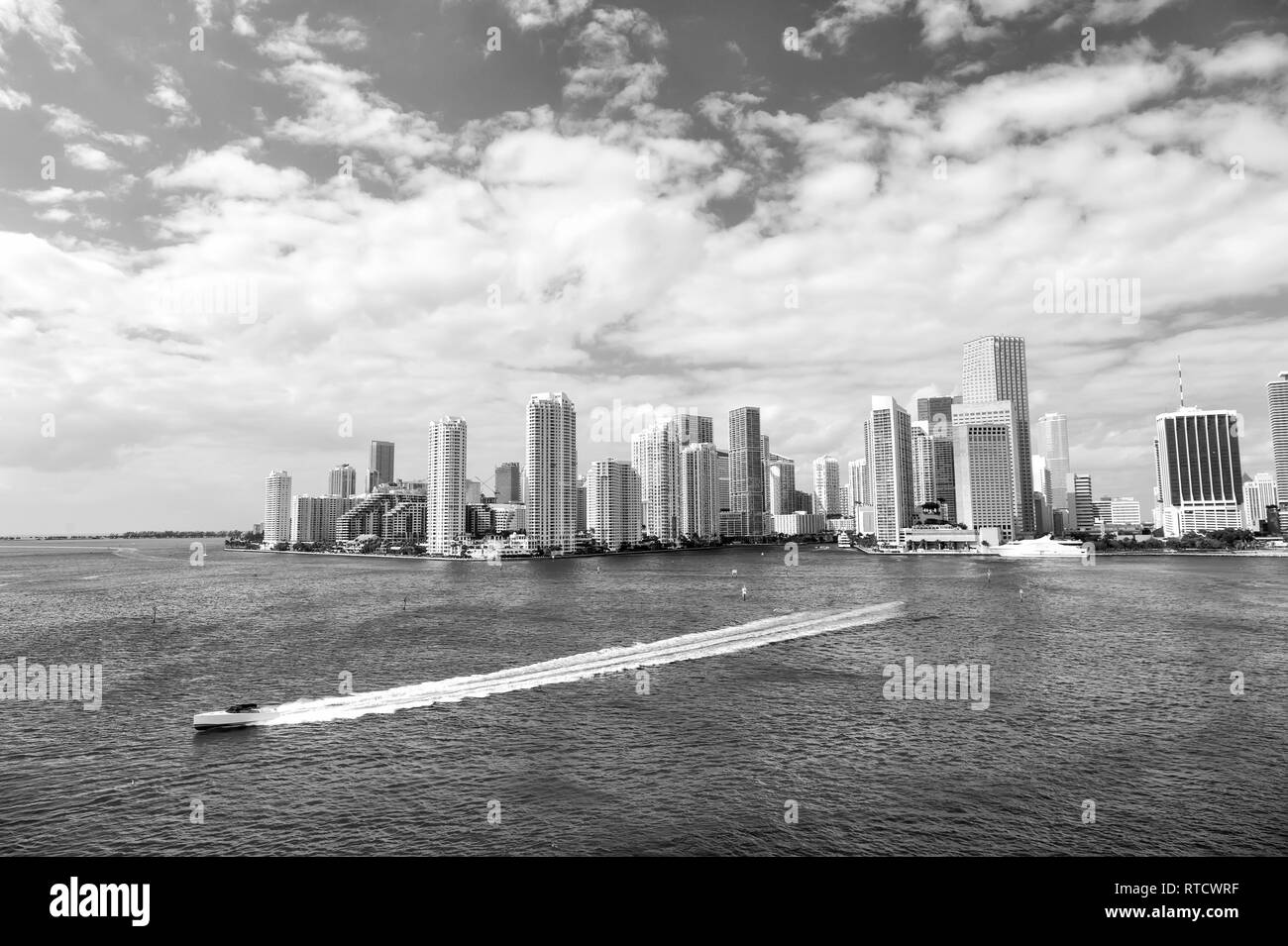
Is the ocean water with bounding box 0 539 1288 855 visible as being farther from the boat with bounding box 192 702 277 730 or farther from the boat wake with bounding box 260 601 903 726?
the boat wake with bounding box 260 601 903 726

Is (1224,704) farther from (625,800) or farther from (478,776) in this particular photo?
(478,776)

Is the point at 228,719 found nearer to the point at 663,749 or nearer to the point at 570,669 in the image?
the point at 570,669

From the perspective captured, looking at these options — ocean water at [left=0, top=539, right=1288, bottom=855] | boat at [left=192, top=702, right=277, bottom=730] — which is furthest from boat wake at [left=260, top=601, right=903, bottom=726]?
ocean water at [left=0, top=539, right=1288, bottom=855]

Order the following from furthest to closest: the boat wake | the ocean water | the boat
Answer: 1. the boat wake
2. the boat
3. the ocean water

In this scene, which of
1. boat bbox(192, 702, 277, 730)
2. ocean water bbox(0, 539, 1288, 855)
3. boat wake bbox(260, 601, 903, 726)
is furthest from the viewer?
boat wake bbox(260, 601, 903, 726)

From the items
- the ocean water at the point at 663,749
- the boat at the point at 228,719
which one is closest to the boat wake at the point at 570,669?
the boat at the point at 228,719
